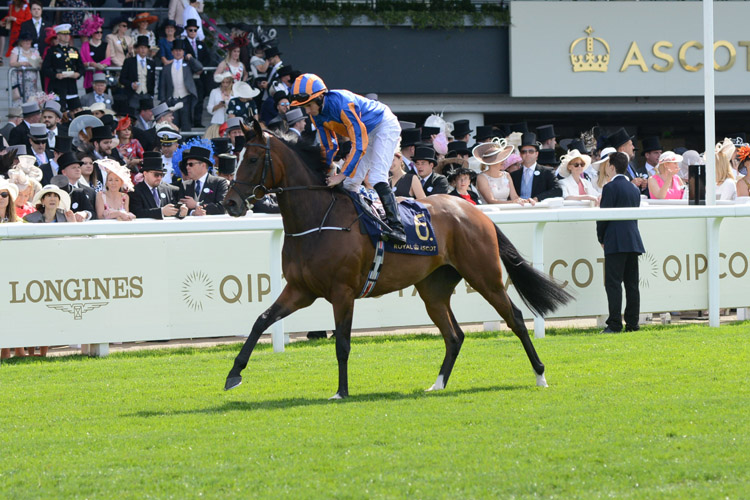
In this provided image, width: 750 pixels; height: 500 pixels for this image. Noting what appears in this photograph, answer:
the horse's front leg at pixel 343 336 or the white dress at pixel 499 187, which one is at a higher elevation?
the white dress at pixel 499 187

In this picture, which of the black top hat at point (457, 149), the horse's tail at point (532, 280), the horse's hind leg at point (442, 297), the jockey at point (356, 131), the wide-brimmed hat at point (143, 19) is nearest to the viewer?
the jockey at point (356, 131)

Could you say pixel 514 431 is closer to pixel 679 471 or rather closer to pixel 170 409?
pixel 679 471

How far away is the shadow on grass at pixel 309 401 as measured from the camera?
7035mm

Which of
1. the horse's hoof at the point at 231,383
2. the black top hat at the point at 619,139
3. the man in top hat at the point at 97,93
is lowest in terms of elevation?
the horse's hoof at the point at 231,383

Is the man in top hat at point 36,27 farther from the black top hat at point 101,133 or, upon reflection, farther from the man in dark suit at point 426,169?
the man in dark suit at point 426,169

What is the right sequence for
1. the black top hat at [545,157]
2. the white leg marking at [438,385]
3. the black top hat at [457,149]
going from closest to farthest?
the white leg marking at [438,385] < the black top hat at [457,149] < the black top hat at [545,157]

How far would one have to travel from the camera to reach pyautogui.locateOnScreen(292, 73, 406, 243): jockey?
7512 mm

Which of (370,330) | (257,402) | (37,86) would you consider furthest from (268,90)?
(257,402)

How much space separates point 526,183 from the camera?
525 inches

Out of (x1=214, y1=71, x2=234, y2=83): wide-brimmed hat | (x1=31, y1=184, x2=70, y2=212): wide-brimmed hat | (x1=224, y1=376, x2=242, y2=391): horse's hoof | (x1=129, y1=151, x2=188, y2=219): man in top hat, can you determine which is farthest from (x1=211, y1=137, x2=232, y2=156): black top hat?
(x1=224, y1=376, x2=242, y2=391): horse's hoof

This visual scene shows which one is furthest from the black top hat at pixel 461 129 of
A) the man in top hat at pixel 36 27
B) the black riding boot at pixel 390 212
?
the black riding boot at pixel 390 212

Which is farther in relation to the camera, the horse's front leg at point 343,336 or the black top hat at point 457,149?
the black top hat at point 457,149

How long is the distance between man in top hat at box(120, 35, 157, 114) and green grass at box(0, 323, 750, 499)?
7.33 m

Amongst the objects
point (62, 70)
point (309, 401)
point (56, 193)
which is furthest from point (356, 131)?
point (62, 70)
